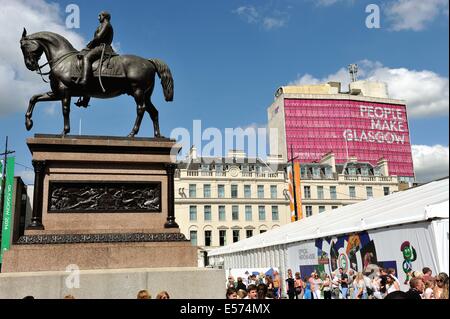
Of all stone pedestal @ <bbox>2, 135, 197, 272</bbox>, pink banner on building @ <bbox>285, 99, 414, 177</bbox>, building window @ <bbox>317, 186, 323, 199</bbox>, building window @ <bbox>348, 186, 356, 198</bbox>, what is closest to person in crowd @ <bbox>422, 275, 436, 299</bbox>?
stone pedestal @ <bbox>2, 135, 197, 272</bbox>

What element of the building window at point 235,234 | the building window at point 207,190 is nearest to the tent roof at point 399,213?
the building window at point 207,190

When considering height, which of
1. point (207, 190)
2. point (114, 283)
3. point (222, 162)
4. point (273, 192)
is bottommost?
point (114, 283)

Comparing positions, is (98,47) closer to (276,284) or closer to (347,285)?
(347,285)

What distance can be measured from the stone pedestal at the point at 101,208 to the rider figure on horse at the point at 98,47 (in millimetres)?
1627

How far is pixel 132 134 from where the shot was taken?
11516 millimetres

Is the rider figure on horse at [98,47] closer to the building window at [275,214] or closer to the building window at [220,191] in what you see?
the building window at [220,191]

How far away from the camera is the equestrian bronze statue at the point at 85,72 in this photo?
36.3 feet

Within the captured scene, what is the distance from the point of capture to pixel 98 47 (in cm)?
1134

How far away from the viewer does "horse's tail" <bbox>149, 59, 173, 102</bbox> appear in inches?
474

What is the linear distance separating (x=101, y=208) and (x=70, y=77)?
3.41 meters

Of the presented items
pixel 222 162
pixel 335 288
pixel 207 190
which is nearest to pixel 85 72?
pixel 335 288
